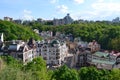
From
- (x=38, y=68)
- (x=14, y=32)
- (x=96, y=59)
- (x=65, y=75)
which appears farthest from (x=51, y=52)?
(x=14, y=32)

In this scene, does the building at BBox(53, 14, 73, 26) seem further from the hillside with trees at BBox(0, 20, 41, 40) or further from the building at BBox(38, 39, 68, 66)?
the building at BBox(38, 39, 68, 66)

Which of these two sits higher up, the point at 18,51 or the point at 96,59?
the point at 18,51

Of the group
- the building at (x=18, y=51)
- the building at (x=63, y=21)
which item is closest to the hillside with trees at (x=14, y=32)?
the building at (x=18, y=51)

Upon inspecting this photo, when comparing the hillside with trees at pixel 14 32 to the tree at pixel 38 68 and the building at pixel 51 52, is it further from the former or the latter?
the tree at pixel 38 68

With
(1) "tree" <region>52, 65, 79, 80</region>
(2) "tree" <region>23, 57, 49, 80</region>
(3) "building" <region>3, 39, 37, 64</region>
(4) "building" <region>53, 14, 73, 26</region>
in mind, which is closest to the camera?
(2) "tree" <region>23, 57, 49, 80</region>

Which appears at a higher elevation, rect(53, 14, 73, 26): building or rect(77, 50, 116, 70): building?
rect(53, 14, 73, 26): building

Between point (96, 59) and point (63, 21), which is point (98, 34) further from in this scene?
point (63, 21)

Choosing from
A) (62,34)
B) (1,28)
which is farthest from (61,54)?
(62,34)

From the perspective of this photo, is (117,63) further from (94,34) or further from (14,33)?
(94,34)

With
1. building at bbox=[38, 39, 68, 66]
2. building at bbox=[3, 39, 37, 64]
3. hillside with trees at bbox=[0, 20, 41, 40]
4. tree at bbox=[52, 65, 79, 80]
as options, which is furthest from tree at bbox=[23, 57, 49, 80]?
hillside with trees at bbox=[0, 20, 41, 40]

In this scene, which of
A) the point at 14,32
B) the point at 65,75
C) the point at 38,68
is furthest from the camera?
the point at 14,32

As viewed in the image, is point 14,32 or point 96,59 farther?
point 14,32

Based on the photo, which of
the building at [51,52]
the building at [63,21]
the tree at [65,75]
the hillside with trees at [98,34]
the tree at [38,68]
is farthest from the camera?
the building at [63,21]
